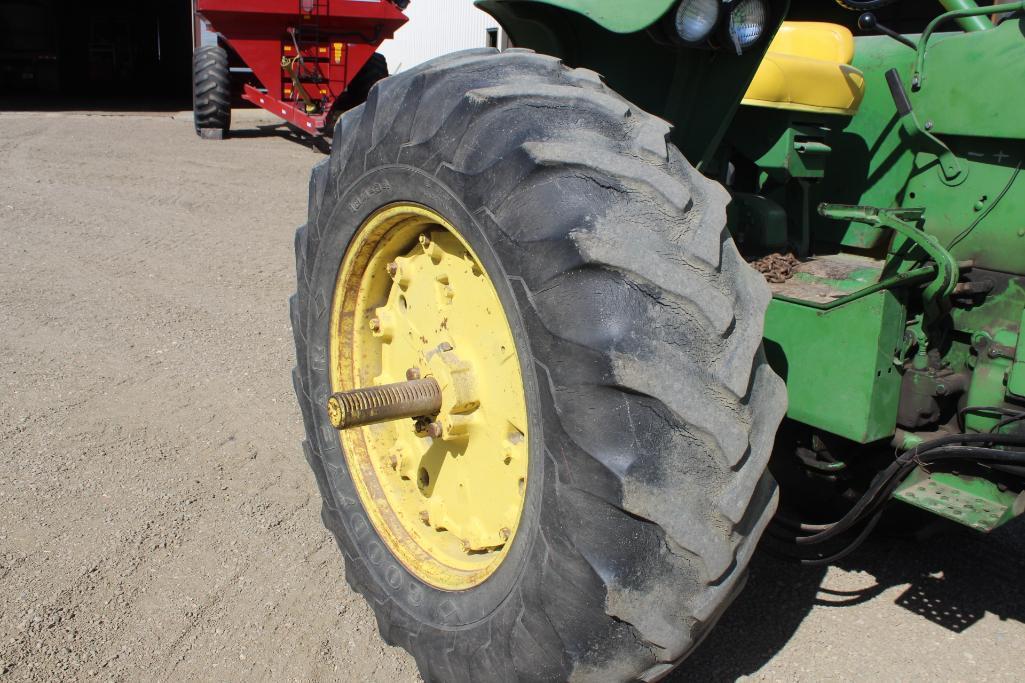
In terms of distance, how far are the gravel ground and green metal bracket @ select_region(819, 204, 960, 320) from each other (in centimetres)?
105

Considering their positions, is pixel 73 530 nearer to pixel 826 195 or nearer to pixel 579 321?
pixel 579 321

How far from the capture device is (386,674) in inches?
96.2

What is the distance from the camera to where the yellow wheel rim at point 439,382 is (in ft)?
6.74

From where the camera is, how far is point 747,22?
208cm

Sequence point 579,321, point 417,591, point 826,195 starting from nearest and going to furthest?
point 579,321
point 417,591
point 826,195

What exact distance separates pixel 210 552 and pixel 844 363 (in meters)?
2.01

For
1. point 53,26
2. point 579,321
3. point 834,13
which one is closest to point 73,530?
point 579,321

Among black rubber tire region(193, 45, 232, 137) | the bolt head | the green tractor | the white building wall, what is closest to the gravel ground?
the green tractor

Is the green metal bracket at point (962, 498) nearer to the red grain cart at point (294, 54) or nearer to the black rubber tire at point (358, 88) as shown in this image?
the red grain cart at point (294, 54)

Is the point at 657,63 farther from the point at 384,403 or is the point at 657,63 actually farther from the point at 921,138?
the point at 384,403

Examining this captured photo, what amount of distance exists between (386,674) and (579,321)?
133 centimetres

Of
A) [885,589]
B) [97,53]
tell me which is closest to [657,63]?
[885,589]

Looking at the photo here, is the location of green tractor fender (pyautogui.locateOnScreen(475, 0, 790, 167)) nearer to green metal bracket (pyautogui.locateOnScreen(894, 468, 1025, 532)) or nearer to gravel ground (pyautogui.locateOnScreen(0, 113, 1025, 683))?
green metal bracket (pyautogui.locateOnScreen(894, 468, 1025, 532))

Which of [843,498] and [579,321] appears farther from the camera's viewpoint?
[843,498]
